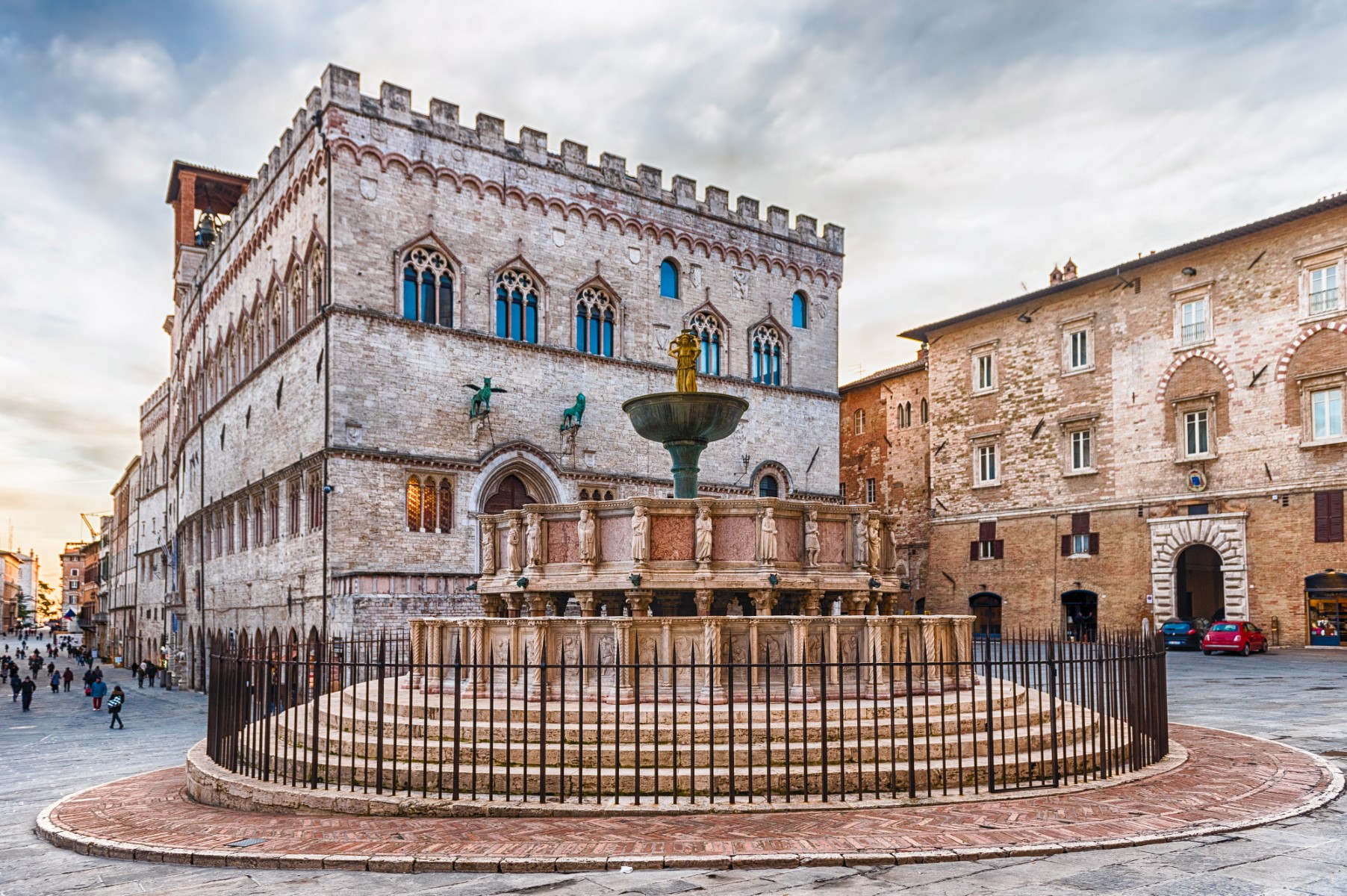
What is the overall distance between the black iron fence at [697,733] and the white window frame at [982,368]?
28.3 meters

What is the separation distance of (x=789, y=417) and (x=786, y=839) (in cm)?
2838

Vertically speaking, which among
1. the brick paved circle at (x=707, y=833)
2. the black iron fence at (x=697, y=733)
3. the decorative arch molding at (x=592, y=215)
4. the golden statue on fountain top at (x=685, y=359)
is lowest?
the brick paved circle at (x=707, y=833)

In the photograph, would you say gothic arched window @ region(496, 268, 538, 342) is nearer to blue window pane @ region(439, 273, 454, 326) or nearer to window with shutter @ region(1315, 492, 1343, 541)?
blue window pane @ region(439, 273, 454, 326)

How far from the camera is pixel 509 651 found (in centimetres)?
1118

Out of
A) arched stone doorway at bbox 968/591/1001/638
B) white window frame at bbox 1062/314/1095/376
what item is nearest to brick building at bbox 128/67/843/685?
arched stone doorway at bbox 968/591/1001/638

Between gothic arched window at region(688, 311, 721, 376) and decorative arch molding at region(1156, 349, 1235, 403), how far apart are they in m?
13.6

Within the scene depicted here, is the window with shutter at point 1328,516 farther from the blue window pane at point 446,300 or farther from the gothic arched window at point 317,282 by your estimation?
the gothic arched window at point 317,282

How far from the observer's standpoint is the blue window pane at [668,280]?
1294 inches

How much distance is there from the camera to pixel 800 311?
36656mm

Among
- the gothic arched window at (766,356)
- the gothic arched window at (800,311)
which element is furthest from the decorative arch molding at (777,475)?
the gothic arched window at (800,311)

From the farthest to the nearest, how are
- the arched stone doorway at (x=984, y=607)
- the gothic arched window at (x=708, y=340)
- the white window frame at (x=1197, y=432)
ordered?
the arched stone doorway at (x=984, y=607), the gothic arched window at (x=708, y=340), the white window frame at (x=1197, y=432)

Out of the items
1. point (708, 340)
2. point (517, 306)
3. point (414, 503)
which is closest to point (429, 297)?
point (517, 306)

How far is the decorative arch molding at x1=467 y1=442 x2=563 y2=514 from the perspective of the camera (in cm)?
2794

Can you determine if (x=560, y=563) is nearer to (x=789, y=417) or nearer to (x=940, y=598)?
(x=789, y=417)
